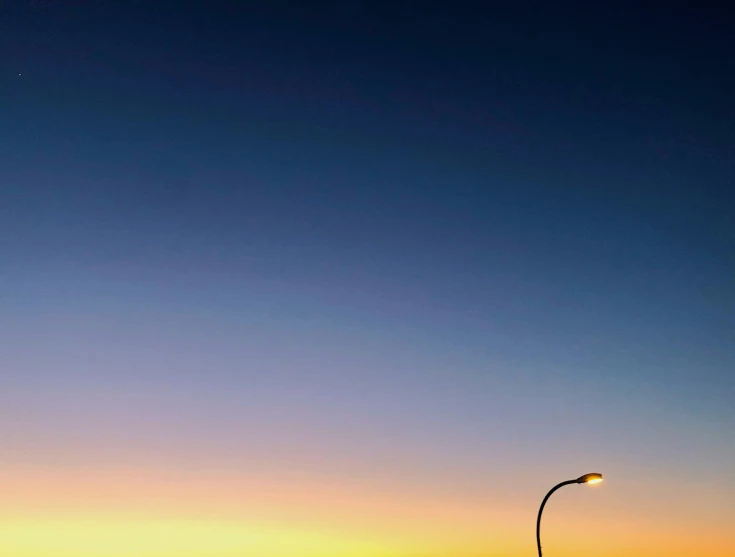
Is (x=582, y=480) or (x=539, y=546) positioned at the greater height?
(x=582, y=480)

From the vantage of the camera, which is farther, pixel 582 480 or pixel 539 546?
pixel 539 546

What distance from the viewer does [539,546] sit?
20188mm

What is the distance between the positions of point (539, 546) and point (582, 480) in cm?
356

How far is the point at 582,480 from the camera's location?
18109 mm
